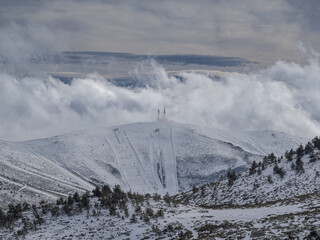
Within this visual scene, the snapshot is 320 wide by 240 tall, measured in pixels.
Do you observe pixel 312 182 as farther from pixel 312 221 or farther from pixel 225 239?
pixel 225 239

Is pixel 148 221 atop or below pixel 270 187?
below

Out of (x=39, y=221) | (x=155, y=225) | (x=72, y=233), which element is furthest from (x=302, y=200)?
(x=39, y=221)

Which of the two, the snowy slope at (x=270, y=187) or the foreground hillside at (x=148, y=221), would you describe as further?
the snowy slope at (x=270, y=187)

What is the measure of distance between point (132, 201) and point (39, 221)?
22044mm

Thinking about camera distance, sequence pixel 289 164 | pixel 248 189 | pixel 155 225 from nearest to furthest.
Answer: pixel 155 225, pixel 248 189, pixel 289 164

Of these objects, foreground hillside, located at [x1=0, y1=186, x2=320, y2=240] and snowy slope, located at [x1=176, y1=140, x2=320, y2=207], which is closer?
foreground hillside, located at [x1=0, y1=186, x2=320, y2=240]

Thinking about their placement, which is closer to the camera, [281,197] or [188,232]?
[188,232]

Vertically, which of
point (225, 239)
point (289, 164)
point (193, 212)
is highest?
point (289, 164)

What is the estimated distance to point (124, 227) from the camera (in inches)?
2768

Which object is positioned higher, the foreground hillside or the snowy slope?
the snowy slope

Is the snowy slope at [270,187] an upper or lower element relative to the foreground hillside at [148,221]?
upper

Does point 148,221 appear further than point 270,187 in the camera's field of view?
No

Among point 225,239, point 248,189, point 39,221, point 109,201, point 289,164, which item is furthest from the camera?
point 289,164

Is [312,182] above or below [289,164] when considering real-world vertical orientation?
below
